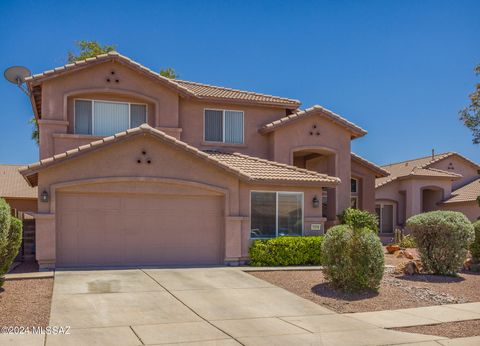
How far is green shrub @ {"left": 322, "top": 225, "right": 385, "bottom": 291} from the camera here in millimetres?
12828

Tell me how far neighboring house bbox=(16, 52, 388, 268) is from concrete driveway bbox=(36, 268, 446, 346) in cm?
228

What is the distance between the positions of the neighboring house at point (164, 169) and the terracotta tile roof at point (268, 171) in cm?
5

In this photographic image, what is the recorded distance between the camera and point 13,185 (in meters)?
32.5

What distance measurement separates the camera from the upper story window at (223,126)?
21.7 m

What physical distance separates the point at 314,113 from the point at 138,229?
9850mm

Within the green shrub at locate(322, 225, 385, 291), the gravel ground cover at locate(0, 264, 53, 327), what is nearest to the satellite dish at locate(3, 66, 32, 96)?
the gravel ground cover at locate(0, 264, 53, 327)

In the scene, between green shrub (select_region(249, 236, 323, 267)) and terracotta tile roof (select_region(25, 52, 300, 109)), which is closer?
green shrub (select_region(249, 236, 323, 267))

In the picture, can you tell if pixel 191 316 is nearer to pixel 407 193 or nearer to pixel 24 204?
pixel 24 204

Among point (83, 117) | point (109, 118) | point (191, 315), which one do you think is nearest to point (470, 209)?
point (109, 118)

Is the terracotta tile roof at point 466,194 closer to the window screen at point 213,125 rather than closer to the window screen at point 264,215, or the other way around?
the window screen at point 213,125

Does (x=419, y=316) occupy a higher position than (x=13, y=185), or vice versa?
(x=13, y=185)

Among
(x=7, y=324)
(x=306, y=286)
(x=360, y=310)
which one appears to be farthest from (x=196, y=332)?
(x=306, y=286)

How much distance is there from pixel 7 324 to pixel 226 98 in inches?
564

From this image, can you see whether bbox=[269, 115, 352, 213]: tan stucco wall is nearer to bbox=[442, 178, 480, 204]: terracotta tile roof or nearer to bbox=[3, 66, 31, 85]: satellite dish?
bbox=[3, 66, 31, 85]: satellite dish
